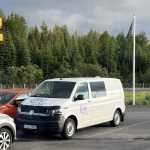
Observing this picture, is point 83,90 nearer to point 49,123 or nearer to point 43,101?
point 43,101

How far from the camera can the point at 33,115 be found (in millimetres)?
14508

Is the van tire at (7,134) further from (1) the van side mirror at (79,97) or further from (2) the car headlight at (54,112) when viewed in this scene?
(1) the van side mirror at (79,97)

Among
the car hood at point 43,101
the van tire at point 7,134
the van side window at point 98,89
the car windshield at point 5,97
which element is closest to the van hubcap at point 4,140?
the van tire at point 7,134

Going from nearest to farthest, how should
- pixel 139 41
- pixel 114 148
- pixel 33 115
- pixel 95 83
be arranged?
pixel 114 148
pixel 33 115
pixel 95 83
pixel 139 41

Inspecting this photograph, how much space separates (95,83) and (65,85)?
141 cm

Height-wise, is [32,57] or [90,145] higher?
[32,57]

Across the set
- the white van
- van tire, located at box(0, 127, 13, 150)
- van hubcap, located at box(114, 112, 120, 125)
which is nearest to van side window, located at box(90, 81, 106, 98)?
the white van

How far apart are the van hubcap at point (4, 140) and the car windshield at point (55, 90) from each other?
128 inches

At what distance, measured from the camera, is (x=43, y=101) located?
14.6 meters

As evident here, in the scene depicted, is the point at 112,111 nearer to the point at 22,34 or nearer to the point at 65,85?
Answer: the point at 65,85

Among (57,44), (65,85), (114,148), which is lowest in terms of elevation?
(114,148)

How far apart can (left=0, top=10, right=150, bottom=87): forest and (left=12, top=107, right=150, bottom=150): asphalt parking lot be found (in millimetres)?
65758

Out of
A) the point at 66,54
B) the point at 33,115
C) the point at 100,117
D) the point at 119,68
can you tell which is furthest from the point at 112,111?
the point at 119,68

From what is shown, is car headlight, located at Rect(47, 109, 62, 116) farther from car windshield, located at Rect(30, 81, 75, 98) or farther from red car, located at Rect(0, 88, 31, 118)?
red car, located at Rect(0, 88, 31, 118)
